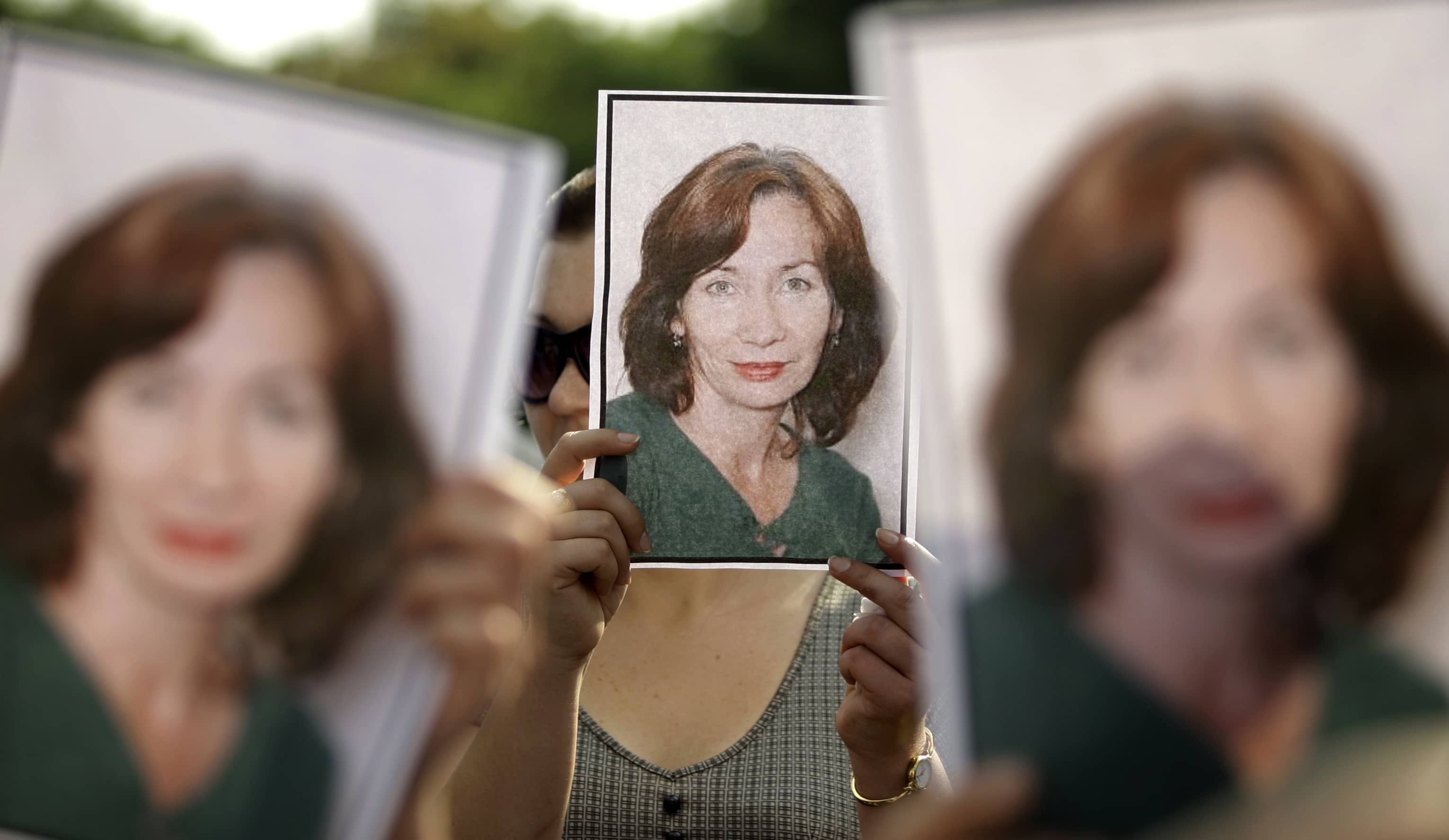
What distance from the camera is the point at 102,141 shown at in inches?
53.5

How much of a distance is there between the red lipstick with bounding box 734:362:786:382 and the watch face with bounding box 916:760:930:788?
27.3 inches

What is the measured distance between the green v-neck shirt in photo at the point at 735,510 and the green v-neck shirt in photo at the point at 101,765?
3.19 ft

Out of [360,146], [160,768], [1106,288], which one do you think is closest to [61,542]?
[160,768]

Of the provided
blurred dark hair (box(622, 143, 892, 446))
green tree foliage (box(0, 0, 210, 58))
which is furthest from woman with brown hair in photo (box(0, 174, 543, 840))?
green tree foliage (box(0, 0, 210, 58))

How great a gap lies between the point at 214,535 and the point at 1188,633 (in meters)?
0.89

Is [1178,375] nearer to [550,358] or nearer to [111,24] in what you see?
[550,358]

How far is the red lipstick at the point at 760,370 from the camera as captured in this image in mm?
2242

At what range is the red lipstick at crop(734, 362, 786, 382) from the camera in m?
2.24

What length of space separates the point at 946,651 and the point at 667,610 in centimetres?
141

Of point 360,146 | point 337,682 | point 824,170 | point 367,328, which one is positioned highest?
point 824,170

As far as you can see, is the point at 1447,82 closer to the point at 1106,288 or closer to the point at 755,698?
the point at 1106,288

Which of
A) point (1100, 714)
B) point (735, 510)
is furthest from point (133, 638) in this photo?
point (735, 510)

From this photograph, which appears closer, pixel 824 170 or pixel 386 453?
pixel 386 453

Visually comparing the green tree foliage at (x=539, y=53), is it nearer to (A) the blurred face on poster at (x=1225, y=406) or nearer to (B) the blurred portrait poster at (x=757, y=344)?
(B) the blurred portrait poster at (x=757, y=344)
